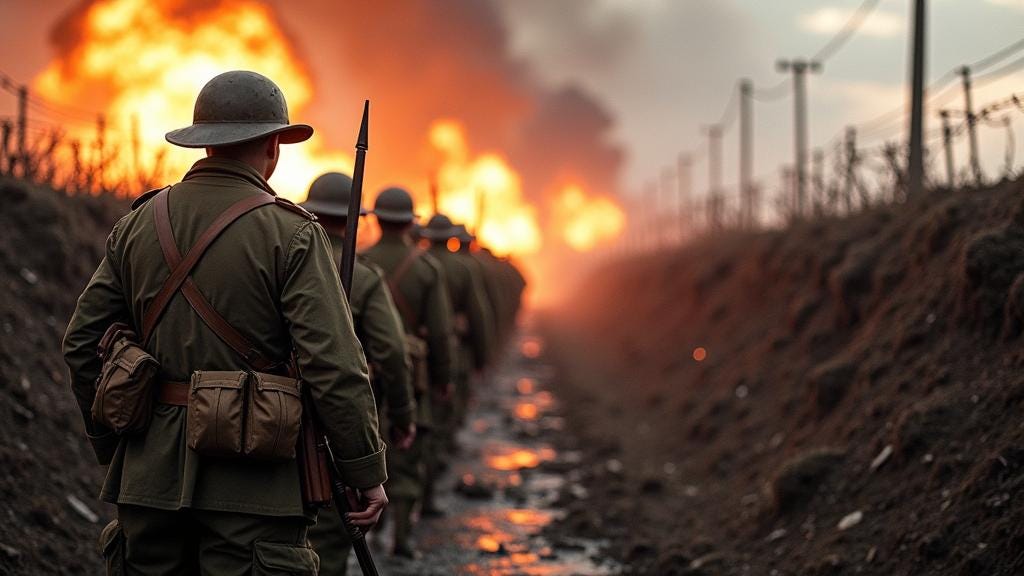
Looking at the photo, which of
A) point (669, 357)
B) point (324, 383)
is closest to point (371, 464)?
point (324, 383)

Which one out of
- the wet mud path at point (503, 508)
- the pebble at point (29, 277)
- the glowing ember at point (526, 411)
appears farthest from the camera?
the glowing ember at point (526, 411)

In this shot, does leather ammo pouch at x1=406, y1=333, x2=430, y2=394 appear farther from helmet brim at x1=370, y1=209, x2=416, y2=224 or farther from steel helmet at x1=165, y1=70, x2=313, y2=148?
steel helmet at x1=165, y1=70, x2=313, y2=148

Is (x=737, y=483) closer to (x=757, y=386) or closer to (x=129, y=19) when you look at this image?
(x=757, y=386)

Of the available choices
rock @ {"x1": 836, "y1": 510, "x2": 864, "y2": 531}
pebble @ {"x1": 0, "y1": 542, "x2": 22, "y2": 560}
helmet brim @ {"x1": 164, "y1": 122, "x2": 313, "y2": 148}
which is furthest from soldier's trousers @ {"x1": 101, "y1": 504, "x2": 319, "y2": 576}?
rock @ {"x1": 836, "y1": 510, "x2": 864, "y2": 531}

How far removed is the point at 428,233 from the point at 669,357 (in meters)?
7.26

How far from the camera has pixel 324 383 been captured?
3.44m

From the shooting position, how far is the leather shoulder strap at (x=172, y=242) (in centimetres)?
346

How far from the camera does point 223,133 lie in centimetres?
362

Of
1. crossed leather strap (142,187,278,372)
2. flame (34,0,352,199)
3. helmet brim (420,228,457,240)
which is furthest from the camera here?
flame (34,0,352,199)

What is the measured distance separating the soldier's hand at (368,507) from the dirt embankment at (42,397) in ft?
7.41

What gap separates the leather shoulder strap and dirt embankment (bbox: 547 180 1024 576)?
3588 mm

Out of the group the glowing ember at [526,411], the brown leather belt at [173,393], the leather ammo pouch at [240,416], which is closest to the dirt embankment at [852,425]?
the glowing ember at [526,411]

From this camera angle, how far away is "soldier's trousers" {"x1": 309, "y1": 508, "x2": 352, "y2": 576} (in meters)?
5.16

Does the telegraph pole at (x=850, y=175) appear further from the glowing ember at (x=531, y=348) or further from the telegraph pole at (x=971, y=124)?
the glowing ember at (x=531, y=348)
